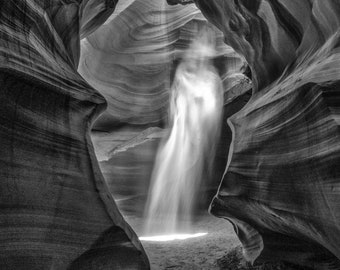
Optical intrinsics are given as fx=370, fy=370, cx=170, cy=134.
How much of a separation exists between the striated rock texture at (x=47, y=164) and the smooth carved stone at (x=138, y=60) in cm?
636

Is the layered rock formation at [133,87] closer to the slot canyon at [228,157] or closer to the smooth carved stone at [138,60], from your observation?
the smooth carved stone at [138,60]

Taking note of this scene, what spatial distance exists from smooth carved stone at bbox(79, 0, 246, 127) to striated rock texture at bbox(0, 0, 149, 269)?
636 centimetres

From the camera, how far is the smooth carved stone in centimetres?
949

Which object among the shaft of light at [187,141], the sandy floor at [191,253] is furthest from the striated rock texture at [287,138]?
the shaft of light at [187,141]

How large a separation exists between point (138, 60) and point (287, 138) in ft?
23.8

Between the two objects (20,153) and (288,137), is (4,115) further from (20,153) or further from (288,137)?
(288,137)

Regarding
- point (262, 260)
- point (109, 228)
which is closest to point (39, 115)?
point (109, 228)

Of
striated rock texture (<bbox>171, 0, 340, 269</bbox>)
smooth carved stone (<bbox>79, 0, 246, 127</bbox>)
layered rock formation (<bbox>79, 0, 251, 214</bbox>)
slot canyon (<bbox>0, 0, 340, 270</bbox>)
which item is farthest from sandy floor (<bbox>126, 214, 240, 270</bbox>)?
smooth carved stone (<bbox>79, 0, 246, 127</bbox>)

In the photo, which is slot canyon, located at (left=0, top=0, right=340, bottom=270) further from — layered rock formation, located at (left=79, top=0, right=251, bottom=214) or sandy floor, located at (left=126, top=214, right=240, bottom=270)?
layered rock formation, located at (left=79, top=0, right=251, bottom=214)

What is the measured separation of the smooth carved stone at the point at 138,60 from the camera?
9.49 metres

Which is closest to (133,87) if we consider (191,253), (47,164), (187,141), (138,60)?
(138,60)

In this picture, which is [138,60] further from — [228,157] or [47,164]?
[47,164]

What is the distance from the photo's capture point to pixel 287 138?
301cm

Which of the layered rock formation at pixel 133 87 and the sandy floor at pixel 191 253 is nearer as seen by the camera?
the sandy floor at pixel 191 253
